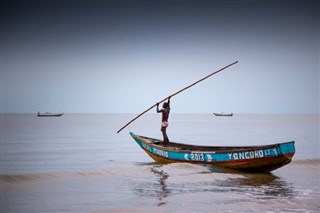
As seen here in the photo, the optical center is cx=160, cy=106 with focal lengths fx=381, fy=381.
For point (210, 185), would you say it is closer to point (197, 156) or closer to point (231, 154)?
point (231, 154)

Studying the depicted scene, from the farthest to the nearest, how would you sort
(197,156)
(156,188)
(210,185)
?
(197,156) → (210,185) → (156,188)

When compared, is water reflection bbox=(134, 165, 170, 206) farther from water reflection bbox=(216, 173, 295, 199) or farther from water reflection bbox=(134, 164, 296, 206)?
water reflection bbox=(216, 173, 295, 199)

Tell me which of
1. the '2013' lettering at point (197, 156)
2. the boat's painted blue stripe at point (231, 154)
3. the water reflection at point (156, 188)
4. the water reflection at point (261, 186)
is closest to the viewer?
the water reflection at point (156, 188)

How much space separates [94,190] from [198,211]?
3.37m

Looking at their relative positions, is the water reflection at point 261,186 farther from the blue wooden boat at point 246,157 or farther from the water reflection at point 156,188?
the water reflection at point 156,188

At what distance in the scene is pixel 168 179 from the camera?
11.4 meters

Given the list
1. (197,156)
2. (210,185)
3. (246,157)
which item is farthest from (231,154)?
(210,185)

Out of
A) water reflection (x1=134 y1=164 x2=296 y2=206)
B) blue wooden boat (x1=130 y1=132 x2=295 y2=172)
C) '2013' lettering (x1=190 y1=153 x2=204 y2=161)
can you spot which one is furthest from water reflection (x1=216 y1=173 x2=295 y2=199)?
'2013' lettering (x1=190 y1=153 x2=204 y2=161)

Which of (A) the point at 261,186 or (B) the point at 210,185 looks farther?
(B) the point at 210,185

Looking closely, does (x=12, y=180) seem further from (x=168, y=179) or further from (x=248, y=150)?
(x=248, y=150)

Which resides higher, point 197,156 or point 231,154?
point 231,154

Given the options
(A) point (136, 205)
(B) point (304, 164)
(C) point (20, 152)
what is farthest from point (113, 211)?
(C) point (20, 152)

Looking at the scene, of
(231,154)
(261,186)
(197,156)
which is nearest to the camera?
(261,186)

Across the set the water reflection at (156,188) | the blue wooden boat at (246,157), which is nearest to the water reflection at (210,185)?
the water reflection at (156,188)
